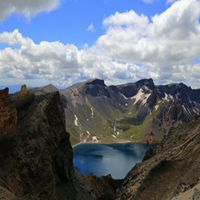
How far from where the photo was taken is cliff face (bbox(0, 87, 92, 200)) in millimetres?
84125

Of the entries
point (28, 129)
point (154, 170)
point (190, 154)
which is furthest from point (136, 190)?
point (28, 129)

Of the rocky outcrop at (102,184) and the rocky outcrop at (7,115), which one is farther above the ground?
the rocky outcrop at (7,115)

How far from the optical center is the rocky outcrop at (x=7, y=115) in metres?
86.8

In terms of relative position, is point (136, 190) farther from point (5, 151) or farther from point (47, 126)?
point (47, 126)

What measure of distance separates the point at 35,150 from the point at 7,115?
10074 millimetres

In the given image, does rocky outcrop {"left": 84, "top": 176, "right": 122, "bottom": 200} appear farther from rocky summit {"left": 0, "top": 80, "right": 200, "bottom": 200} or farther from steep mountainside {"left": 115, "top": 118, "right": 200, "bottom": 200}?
steep mountainside {"left": 115, "top": 118, "right": 200, "bottom": 200}

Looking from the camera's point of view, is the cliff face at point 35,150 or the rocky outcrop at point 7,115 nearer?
the cliff face at point 35,150

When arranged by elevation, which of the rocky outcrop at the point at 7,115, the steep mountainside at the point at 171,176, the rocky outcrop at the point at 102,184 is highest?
the rocky outcrop at the point at 7,115

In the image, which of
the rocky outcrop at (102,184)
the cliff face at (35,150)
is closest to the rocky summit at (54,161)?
the cliff face at (35,150)

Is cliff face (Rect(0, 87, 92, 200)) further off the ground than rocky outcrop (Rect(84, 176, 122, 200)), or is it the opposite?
cliff face (Rect(0, 87, 92, 200))

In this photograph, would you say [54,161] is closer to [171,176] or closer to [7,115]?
[7,115]

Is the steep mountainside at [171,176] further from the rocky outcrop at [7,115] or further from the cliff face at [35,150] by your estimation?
the rocky outcrop at [7,115]

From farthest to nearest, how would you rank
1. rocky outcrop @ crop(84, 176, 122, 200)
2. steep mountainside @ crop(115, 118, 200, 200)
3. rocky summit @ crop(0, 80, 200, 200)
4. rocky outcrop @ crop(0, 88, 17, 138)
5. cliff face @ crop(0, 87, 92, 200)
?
rocky outcrop @ crop(84, 176, 122, 200), rocky outcrop @ crop(0, 88, 17, 138), cliff face @ crop(0, 87, 92, 200), rocky summit @ crop(0, 80, 200, 200), steep mountainside @ crop(115, 118, 200, 200)

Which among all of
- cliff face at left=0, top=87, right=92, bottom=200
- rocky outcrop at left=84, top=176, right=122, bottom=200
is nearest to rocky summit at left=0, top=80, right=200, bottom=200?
cliff face at left=0, top=87, right=92, bottom=200
